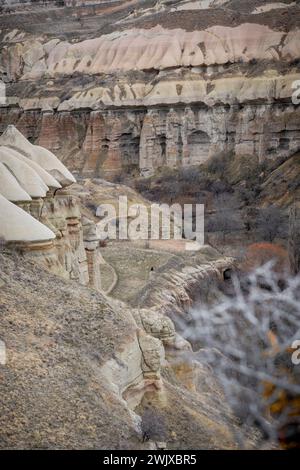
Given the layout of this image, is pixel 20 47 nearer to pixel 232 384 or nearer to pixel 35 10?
pixel 35 10

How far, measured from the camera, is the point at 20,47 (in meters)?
67.3

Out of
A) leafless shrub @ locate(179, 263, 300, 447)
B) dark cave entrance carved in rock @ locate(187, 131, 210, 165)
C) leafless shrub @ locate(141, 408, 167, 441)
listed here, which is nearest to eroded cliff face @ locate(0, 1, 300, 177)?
dark cave entrance carved in rock @ locate(187, 131, 210, 165)

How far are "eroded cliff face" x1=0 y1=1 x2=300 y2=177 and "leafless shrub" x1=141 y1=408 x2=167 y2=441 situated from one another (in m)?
34.2

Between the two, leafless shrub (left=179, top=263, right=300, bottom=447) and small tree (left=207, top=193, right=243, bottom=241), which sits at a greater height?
leafless shrub (left=179, top=263, right=300, bottom=447)

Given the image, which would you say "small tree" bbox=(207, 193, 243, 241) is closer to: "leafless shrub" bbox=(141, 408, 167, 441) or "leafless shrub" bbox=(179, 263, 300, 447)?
"leafless shrub" bbox=(179, 263, 300, 447)

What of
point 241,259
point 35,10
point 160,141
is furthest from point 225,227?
point 35,10

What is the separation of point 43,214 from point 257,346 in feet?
21.1

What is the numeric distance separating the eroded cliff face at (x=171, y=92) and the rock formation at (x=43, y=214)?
94.9 ft

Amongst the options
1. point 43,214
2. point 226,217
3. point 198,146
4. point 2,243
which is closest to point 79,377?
point 2,243

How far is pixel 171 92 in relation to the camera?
47.0m

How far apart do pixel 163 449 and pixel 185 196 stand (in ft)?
108

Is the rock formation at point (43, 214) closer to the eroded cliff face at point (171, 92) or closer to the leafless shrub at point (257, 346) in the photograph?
the leafless shrub at point (257, 346)

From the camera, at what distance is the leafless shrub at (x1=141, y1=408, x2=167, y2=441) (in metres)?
7.70

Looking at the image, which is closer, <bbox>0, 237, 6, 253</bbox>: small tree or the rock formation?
<bbox>0, 237, 6, 253</bbox>: small tree
